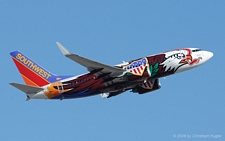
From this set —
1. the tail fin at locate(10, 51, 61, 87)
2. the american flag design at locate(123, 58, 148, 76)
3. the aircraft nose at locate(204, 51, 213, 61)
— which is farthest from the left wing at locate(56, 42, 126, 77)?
the aircraft nose at locate(204, 51, 213, 61)

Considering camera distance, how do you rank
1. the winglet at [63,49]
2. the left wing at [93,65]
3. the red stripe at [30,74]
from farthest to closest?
the red stripe at [30,74]
the left wing at [93,65]
the winglet at [63,49]

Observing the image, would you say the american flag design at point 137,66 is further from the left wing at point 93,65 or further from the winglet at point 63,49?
the winglet at point 63,49

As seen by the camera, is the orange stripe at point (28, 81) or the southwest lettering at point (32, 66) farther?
the southwest lettering at point (32, 66)

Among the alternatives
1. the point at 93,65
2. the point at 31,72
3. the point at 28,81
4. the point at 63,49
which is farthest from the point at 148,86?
the point at 63,49

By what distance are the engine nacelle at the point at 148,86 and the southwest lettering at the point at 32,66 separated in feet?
48.7

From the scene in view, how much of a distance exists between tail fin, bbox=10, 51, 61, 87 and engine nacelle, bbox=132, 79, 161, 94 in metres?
13.3

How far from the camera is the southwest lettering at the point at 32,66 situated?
274ft

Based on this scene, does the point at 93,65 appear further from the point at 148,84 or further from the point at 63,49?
the point at 148,84

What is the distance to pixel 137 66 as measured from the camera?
7838 cm

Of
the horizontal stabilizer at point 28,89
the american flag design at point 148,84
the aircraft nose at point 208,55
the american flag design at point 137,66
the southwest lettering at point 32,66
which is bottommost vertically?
the horizontal stabilizer at point 28,89

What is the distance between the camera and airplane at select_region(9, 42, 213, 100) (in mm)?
78062

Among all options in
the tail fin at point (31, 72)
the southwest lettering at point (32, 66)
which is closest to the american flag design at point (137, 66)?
the tail fin at point (31, 72)

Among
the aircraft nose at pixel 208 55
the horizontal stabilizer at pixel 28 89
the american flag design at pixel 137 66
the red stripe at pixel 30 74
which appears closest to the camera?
the horizontal stabilizer at pixel 28 89

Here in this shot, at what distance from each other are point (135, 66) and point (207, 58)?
38.0ft
